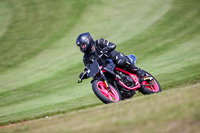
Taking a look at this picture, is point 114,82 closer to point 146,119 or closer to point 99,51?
point 99,51

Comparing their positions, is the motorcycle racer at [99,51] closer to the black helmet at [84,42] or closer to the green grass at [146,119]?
the black helmet at [84,42]

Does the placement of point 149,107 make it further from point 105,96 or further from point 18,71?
point 18,71

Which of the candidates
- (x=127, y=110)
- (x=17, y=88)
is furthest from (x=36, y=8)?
(x=127, y=110)

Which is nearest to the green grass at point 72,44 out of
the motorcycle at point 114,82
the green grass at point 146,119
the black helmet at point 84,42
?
the motorcycle at point 114,82

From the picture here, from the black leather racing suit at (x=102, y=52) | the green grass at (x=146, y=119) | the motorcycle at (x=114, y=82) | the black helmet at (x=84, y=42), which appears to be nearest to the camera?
the green grass at (x=146, y=119)

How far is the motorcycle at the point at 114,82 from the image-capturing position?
8844 mm

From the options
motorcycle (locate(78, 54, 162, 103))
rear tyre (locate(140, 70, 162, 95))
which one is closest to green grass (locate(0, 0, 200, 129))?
rear tyre (locate(140, 70, 162, 95))

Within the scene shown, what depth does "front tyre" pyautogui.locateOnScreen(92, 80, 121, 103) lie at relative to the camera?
335 inches

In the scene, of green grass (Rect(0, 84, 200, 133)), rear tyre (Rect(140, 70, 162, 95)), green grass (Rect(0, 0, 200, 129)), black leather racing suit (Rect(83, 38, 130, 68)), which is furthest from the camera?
green grass (Rect(0, 0, 200, 129))

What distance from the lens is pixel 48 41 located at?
74.0 feet

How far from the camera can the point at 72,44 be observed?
21.6 meters

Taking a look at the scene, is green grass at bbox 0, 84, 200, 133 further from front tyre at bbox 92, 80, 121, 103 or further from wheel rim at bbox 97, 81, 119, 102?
wheel rim at bbox 97, 81, 119, 102

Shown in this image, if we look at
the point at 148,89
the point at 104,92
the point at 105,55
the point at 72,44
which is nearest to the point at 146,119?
the point at 104,92

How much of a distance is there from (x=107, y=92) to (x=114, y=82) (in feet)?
1.86
